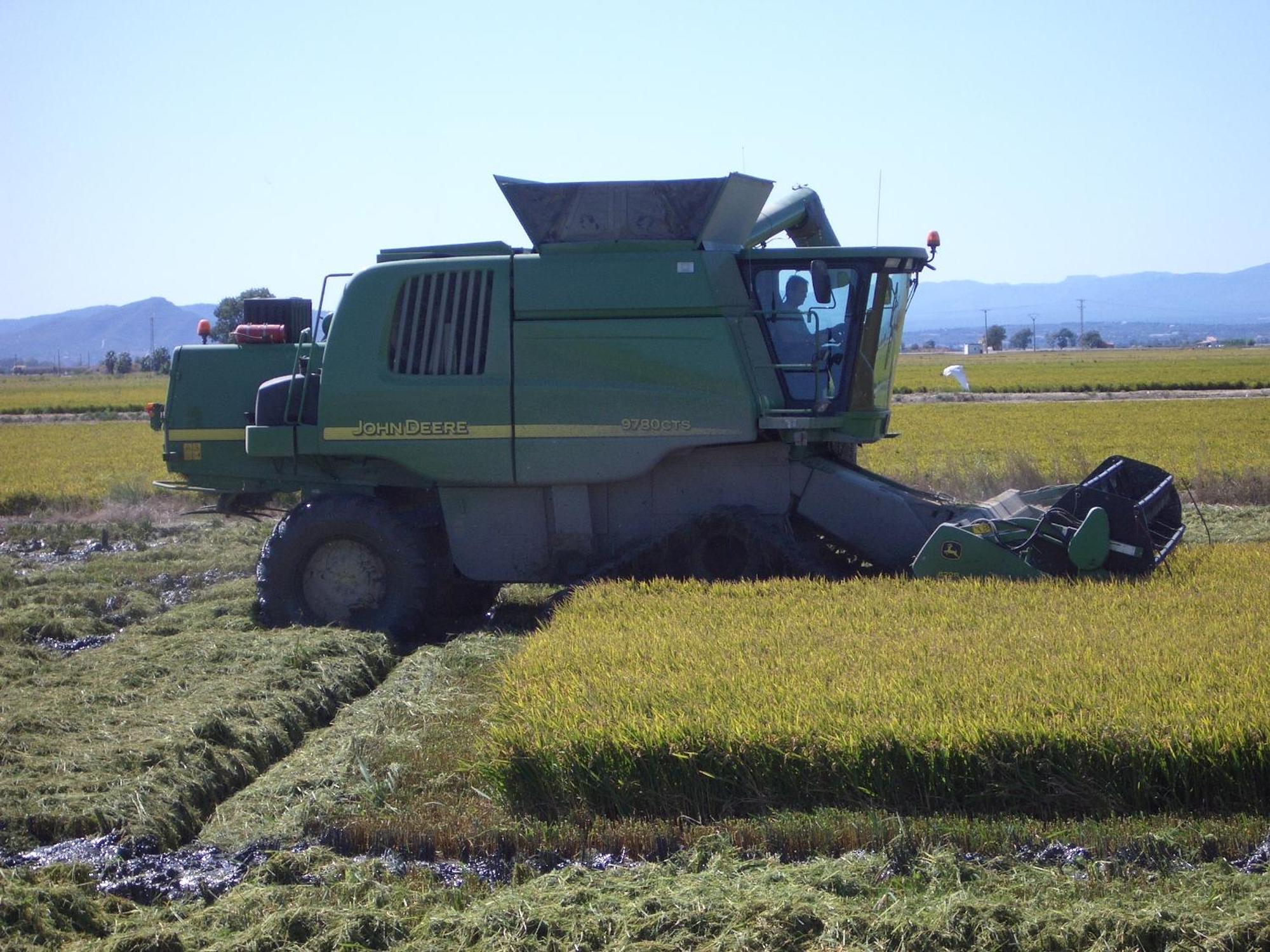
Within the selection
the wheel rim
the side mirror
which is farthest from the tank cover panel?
the wheel rim

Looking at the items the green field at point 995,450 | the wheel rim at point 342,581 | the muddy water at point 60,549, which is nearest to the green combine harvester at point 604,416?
the wheel rim at point 342,581

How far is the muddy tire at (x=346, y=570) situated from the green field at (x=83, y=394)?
18.4 m

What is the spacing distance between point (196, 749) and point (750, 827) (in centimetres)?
306

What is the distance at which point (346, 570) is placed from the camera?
32.8 ft

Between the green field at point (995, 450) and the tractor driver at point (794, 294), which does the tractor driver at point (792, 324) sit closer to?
the tractor driver at point (794, 294)

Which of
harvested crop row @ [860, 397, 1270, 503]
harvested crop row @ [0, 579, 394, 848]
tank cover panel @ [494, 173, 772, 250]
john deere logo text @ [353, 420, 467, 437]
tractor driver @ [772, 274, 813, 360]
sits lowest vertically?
harvested crop row @ [0, 579, 394, 848]

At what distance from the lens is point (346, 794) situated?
Answer: 5.90 m

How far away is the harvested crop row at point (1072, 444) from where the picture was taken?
53.0ft

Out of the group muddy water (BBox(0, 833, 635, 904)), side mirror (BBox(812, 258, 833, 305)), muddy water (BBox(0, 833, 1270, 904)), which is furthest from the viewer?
side mirror (BBox(812, 258, 833, 305))

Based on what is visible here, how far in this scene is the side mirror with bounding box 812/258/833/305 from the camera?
9023 millimetres

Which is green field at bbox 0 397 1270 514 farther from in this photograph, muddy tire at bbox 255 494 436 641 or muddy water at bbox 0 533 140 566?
muddy tire at bbox 255 494 436 641

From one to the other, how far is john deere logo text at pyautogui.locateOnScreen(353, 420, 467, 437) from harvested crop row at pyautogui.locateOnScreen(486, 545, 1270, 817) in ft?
9.31

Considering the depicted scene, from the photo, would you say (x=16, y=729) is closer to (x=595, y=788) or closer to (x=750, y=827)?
(x=595, y=788)

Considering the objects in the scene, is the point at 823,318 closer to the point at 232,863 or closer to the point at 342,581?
the point at 342,581
